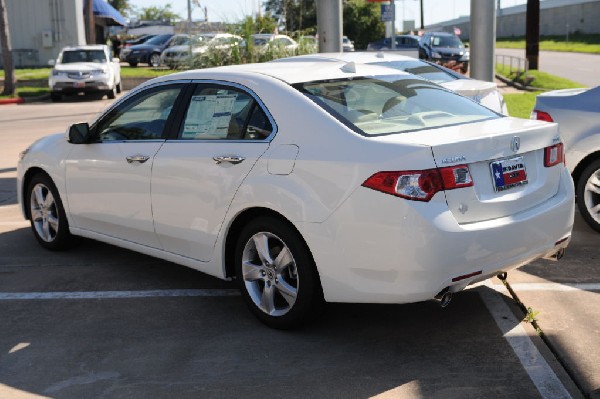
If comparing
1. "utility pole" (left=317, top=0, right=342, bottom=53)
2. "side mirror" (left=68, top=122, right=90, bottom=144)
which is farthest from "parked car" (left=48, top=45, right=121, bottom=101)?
"side mirror" (left=68, top=122, right=90, bottom=144)

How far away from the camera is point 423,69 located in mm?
10656

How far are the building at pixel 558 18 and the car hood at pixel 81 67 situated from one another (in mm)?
53537

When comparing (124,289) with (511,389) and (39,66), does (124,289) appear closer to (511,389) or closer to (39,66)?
(511,389)

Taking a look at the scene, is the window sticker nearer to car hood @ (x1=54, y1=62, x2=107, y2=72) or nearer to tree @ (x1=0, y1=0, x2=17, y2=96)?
car hood @ (x1=54, y1=62, x2=107, y2=72)

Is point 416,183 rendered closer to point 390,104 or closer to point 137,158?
point 390,104

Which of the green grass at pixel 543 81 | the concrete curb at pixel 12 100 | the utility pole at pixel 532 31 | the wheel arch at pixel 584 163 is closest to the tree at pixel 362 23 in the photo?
the utility pole at pixel 532 31

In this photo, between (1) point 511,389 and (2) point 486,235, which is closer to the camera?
(1) point 511,389

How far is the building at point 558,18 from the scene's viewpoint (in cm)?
7562

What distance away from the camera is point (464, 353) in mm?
4586

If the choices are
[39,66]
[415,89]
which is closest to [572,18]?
[39,66]

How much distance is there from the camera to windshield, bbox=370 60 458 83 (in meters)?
10.2

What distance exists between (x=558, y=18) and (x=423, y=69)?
79.2m

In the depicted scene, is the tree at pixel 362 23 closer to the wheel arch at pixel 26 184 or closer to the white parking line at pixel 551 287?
the wheel arch at pixel 26 184

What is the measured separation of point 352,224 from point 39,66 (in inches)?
1408
